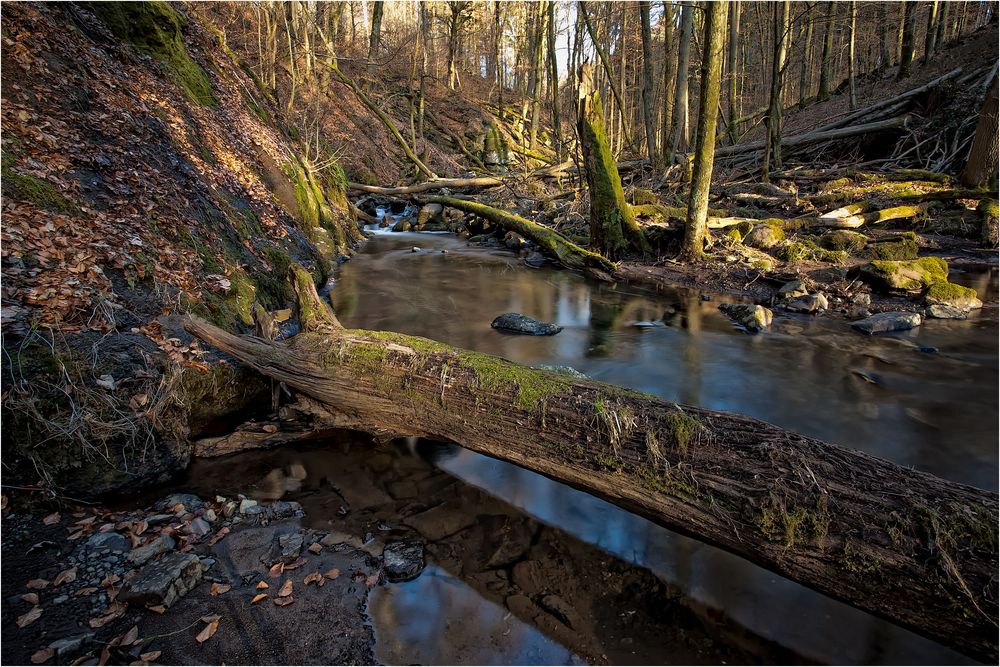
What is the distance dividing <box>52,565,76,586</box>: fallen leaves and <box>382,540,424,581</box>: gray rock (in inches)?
69.9

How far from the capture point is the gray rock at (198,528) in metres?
3.48

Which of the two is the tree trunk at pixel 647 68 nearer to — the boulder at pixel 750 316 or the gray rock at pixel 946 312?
the boulder at pixel 750 316

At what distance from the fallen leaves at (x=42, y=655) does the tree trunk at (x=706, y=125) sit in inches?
426

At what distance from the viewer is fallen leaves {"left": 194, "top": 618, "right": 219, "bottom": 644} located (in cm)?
273

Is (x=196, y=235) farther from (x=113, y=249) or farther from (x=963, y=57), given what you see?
(x=963, y=57)

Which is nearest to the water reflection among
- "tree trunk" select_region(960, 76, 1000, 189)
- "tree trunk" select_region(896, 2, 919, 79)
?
"tree trunk" select_region(960, 76, 1000, 189)

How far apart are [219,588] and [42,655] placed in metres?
0.81

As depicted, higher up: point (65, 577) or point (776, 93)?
point (776, 93)

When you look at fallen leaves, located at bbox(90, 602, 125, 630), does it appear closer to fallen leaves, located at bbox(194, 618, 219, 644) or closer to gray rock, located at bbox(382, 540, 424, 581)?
fallen leaves, located at bbox(194, 618, 219, 644)

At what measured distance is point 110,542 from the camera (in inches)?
127

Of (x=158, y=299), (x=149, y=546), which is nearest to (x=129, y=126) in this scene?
(x=158, y=299)

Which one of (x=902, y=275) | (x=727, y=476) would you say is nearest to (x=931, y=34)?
(x=902, y=275)

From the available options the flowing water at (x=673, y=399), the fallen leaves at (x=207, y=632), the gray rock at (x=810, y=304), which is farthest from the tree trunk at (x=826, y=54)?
the fallen leaves at (x=207, y=632)

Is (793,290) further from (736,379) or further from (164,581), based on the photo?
(164,581)
